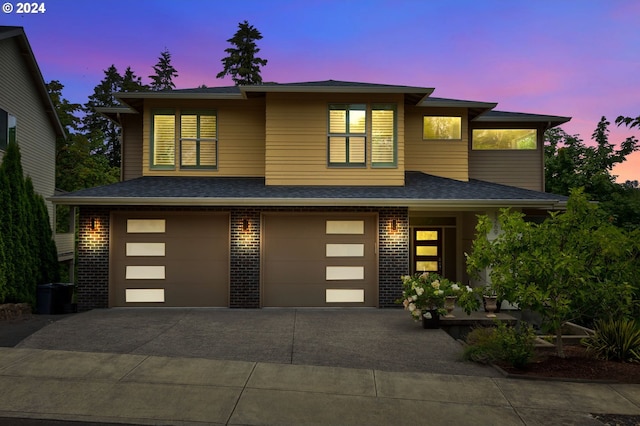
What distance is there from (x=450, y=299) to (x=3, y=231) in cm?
1163

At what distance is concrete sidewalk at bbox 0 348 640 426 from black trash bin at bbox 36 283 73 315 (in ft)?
16.7

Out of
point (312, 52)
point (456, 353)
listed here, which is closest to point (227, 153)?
point (456, 353)

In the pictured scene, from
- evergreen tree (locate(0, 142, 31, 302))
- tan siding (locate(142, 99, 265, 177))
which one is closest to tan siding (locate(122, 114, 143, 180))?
tan siding (locate(142, 99, 265, 177))

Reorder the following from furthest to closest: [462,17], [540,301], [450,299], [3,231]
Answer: [462,17] → [3,231] → [450,299] → [540,301]

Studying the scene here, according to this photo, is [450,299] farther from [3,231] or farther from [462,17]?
[462,17]

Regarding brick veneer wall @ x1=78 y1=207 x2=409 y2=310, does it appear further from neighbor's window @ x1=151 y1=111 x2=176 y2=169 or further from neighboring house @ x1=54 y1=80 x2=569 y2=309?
neighbor's window @ x1=151 y1=111 x2=176 y2=169

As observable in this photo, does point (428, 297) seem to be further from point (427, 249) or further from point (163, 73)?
point (163, 73)

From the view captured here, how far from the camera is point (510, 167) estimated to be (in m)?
16.6

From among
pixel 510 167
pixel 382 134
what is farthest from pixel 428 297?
pixel 510 167

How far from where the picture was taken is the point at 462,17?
8369 centimetres

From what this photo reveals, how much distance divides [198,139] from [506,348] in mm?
10668

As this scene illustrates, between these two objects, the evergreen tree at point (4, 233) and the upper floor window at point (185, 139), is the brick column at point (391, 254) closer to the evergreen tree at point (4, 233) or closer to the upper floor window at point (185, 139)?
the upper floor window at point (185, 139)

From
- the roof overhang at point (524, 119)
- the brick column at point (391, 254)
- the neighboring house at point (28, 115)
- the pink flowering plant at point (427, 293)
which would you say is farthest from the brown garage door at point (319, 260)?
the neighboring house at point (28, 115)

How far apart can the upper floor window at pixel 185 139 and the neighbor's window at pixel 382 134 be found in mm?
4965
